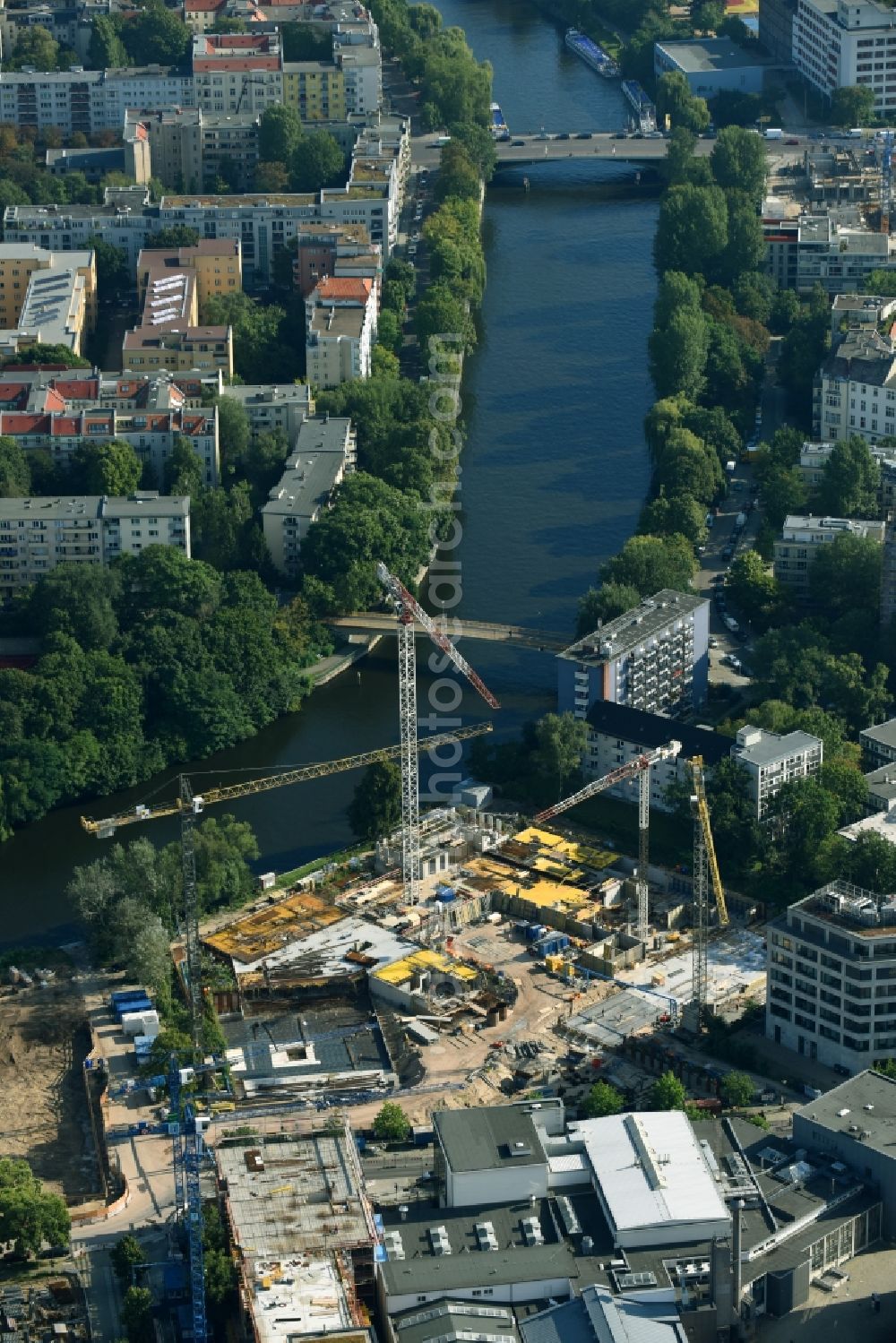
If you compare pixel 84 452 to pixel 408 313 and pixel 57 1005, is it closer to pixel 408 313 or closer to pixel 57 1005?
pixel 408 313

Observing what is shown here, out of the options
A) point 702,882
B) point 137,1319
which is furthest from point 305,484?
point 137,1319

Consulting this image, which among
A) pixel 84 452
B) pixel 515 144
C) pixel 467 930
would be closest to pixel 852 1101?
pixel 467 930

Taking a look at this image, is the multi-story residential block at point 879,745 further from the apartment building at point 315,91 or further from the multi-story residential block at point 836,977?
the apartment building at point 315,91

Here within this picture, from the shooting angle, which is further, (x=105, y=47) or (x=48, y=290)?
(x=105, y=47)

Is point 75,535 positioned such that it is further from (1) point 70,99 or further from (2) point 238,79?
(1) point 70,99

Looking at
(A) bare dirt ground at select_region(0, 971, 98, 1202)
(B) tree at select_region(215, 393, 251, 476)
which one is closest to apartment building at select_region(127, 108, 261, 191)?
(B) tree at select_region(215, 393, 251, 476)

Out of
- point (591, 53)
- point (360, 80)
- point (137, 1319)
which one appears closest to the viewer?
point (137, 1319)
